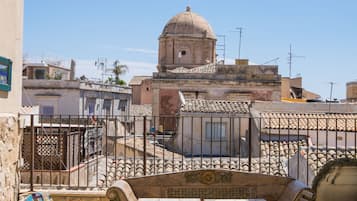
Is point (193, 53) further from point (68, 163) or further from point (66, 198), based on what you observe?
point (66, 198)

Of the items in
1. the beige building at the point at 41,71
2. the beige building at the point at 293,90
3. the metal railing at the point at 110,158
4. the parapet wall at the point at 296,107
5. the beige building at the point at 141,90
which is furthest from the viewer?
the beige building at the point at 141,90

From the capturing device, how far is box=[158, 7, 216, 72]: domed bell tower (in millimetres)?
32781

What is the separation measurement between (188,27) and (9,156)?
2775cm

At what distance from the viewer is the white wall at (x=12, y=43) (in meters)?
5.80

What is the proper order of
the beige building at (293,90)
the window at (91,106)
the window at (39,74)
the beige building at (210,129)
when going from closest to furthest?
the beige building at (210,129) → the window at (91,106) → the window at (39,74) → the beige building at (293,90)

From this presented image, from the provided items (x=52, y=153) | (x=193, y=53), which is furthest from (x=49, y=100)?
(x=52, y=153)

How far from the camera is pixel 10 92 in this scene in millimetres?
6035

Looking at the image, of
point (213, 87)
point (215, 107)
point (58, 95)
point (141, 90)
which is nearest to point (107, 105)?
point (58, 95)

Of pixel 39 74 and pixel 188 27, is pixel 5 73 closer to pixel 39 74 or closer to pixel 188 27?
pixel 39 74

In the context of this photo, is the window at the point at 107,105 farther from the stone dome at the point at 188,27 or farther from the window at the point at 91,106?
the stone dome at the point at 188,27

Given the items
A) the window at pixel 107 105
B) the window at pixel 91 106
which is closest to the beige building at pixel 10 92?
the window at pixel 91 106

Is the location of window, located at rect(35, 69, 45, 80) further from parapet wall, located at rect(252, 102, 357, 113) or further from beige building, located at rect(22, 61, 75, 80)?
parapet wall, located at rect(252, 102, 357, 113)

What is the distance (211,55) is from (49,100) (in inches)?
460

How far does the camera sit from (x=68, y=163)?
9719 mm
